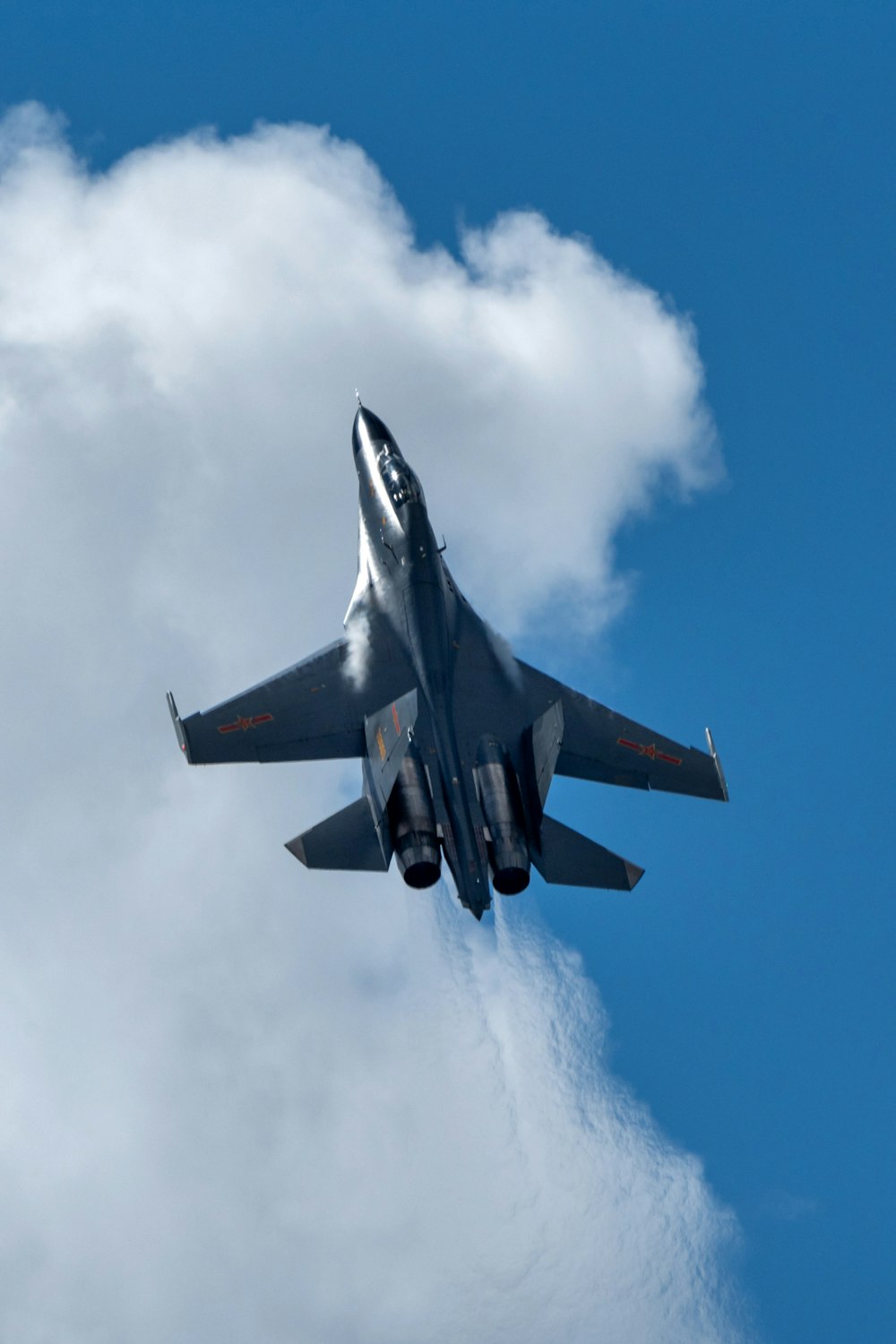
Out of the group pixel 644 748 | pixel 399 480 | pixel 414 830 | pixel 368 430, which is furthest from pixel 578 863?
pixel 368 430

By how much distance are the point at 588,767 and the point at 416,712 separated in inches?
265

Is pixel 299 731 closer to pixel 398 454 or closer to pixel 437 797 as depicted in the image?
pixel 437 797

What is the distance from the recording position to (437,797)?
47281 mm

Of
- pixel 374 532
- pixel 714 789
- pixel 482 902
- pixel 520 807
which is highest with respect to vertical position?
pixel 374 532

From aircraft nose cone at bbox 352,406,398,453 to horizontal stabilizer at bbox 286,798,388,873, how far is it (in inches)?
571

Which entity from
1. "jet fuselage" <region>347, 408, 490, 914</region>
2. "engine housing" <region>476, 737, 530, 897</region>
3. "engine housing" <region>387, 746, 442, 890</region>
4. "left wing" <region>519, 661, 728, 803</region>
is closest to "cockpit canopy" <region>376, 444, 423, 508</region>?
"jet fuselage" <region>347, 408, 490, 914</region>

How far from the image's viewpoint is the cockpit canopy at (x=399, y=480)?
51719 millimetres

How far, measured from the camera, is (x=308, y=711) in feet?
164

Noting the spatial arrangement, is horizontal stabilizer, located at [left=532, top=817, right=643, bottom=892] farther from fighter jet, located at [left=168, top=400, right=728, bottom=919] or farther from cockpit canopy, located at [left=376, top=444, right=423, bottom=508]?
cockpit canopy, located at [left=376, top=444, right=423, bottom=508]

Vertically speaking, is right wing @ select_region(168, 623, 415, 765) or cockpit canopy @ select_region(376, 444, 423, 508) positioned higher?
cockpit canopy @ select_region(376, 444, 423, 508)

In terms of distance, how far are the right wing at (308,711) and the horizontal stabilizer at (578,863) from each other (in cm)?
636

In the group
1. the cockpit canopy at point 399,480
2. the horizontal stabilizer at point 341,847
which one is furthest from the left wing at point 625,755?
the horizontal stabilizer at point 341,847

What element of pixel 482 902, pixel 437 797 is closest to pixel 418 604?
pixel 437 797

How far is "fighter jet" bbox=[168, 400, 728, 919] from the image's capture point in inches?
1837
